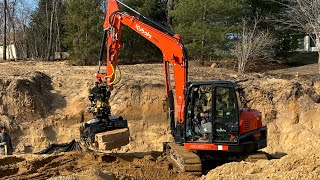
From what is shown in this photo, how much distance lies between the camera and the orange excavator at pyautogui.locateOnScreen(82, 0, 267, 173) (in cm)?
910

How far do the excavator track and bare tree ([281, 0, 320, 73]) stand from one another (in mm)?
17688

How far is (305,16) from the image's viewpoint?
25.2 meters

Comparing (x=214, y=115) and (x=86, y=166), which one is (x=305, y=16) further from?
(x=86, y=166)

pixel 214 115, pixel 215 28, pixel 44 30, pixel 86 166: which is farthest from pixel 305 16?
pixel 44 30

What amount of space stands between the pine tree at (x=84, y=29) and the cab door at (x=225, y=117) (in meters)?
15.6

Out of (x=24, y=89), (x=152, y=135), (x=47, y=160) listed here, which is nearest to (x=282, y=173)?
(x=47, y=160)

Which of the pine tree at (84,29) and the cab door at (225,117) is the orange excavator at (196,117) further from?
the pine tree at (84,29)

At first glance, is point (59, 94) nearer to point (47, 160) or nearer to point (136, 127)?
point (136, 127)

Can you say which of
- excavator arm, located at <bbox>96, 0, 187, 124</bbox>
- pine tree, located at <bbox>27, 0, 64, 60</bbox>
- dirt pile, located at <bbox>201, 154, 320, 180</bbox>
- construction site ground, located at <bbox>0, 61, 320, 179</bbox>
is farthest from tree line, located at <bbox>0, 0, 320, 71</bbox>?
dirt pile, located at <bbox>201, 154, 320, 180</bbox>

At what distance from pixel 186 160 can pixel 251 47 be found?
1541 cm

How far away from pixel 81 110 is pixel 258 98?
7.22 m

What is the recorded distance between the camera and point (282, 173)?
725cm

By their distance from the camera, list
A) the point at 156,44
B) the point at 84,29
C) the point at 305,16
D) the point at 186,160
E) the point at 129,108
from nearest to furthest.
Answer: the point at 186,160, the point at 156,44, the point at 129,108, the point at 84,29, the point at 305,16

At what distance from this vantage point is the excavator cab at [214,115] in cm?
909
